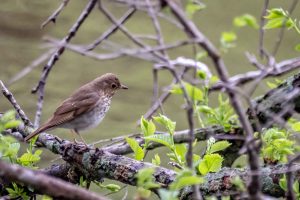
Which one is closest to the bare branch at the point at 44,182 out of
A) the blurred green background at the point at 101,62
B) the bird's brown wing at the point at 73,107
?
the bird's brown wing at the point at 73,107

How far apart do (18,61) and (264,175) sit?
550cm

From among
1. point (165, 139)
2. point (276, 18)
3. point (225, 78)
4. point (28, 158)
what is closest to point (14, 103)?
point (28, 158)

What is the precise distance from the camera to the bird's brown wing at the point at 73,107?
3.88 meters

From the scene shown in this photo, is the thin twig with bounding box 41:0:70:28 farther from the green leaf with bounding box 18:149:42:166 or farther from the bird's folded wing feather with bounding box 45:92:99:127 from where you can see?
the bird's folded wing feather with bounding box 45:92:99:127

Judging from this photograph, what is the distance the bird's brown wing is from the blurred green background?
166 centimetres

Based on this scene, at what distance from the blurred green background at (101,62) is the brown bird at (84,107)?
158 centimetres

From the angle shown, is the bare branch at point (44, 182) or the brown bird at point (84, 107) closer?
the bare branch at point (44, 182)

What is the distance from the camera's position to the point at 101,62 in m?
8.20

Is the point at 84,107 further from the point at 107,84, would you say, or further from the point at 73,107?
the point at 107,84

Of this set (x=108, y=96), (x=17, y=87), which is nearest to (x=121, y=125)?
(x=17, y=87)

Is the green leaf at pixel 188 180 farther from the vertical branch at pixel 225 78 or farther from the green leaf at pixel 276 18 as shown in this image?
the green leaf at pixel 276 18

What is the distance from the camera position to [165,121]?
9.52ft

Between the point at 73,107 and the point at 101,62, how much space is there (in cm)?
426

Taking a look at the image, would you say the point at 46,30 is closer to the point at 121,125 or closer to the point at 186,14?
the point at 121,125
